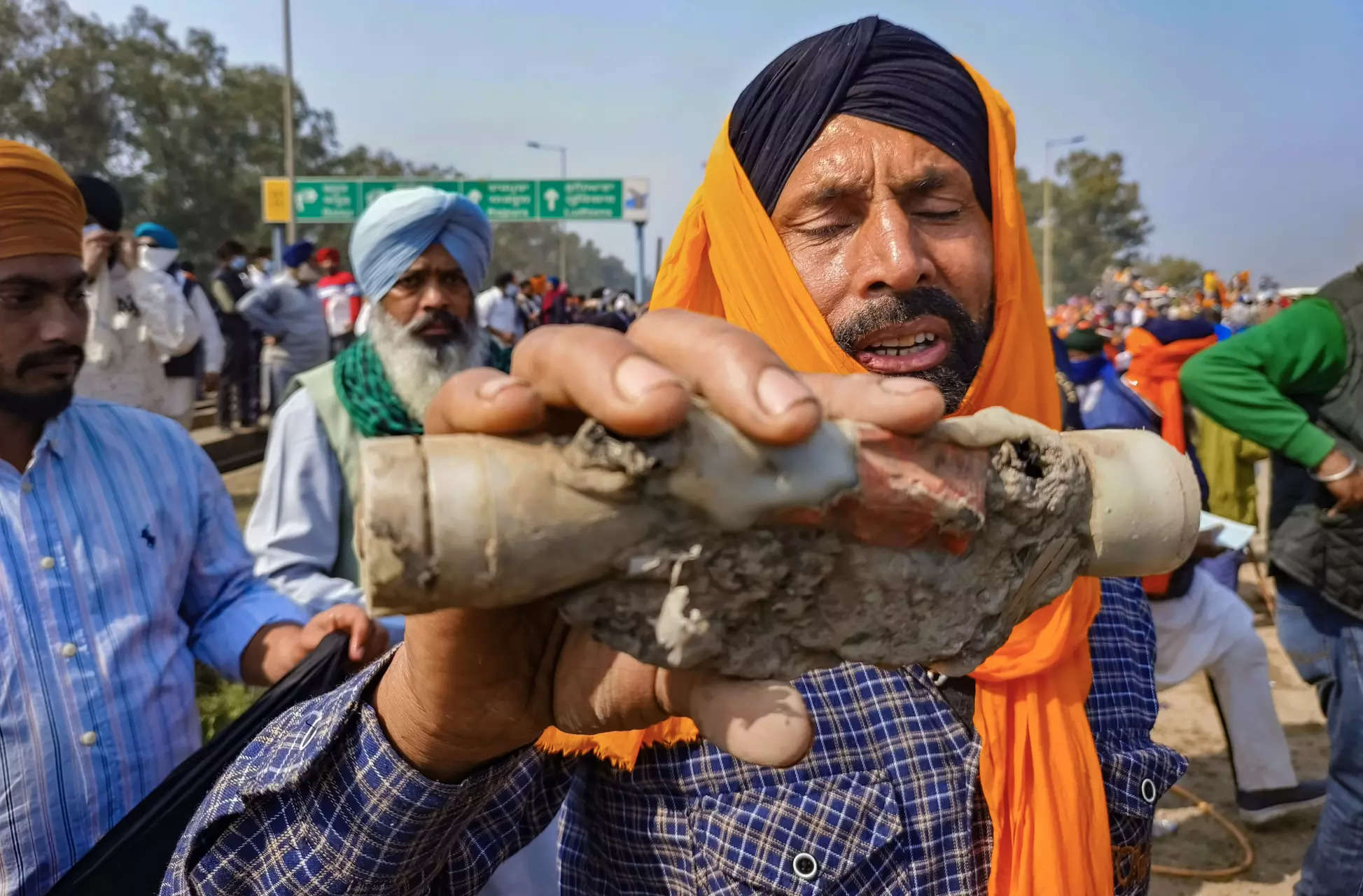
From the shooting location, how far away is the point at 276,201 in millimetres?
22547

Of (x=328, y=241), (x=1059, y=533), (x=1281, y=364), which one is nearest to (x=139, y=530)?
(x=1059, y=533)

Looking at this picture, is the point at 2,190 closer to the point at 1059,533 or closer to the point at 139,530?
the point at 139,530

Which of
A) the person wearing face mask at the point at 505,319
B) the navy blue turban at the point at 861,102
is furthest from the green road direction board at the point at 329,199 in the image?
the navy blue turban at the point at 861,102

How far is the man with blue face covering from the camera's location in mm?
2965

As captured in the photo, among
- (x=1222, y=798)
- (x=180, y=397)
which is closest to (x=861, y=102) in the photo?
(x=1222, y=798)

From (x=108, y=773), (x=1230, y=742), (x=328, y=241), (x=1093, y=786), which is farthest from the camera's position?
(x=328, y=241)

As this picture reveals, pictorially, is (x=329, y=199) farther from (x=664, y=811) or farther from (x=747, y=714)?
(x=747, y=714)

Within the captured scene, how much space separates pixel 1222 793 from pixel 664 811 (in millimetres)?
4531

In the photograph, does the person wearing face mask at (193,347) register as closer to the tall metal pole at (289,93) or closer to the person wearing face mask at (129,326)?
the person wearing face mask at (129,326)

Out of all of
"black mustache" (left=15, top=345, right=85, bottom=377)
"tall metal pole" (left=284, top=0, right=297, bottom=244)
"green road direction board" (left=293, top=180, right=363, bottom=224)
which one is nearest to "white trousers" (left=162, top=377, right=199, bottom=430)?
"black mustache" (left=15, top=345, right=85, bottom=377)

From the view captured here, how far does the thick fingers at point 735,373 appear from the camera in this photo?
32.6 inches

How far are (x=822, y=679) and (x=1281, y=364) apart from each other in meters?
2.34

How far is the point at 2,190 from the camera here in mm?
2002

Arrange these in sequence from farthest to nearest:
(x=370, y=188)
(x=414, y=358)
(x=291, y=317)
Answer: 1. (x=370, y=188)
2. (x=291, y=317)
3. (x=414, y=358)
